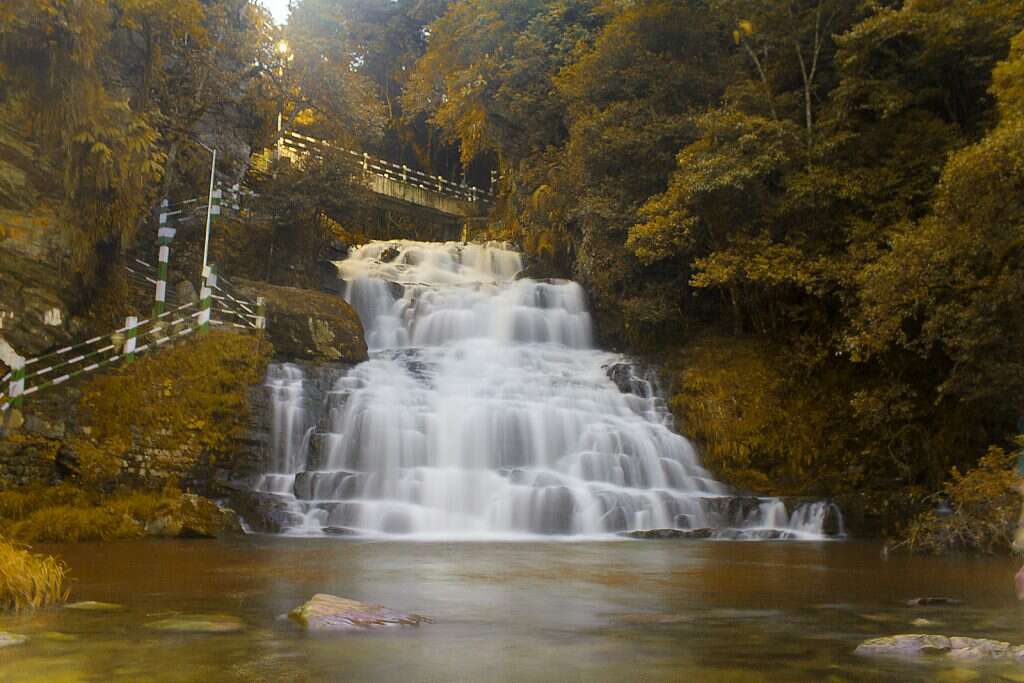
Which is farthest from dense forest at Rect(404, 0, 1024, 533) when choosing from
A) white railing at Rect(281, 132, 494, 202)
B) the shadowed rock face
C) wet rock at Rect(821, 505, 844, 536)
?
white railing at Rect(281, 132, 494, 202)

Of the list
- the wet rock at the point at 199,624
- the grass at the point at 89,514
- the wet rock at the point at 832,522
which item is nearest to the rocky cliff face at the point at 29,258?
the grass at the point at 89,514

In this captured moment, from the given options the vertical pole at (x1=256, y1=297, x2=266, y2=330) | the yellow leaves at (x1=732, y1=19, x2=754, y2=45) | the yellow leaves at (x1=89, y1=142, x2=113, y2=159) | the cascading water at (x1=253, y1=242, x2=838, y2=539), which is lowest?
the cascading water at (x1=253, y1=242, x2=838, y2=539)

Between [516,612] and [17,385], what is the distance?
34.7ft

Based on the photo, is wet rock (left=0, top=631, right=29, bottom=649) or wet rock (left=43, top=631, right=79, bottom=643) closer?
wet rock (left=0, top=631, right=29, bottom=649)

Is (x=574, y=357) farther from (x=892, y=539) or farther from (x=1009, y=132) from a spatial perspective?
(x=1009, y=132)

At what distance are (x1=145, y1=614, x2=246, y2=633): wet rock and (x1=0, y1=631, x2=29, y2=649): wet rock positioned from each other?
0.89 m

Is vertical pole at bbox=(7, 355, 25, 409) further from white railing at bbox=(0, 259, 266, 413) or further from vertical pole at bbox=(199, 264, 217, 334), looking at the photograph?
vertical pole at bbox=(199, 264, 217, 334)

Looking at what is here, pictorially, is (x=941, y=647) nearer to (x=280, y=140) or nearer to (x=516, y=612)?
(x=516, y=612)

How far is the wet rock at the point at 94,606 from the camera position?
777 centimetres

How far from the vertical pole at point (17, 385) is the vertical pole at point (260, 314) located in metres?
5.35

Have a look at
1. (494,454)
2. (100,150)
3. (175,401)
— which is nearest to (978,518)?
(494,454)

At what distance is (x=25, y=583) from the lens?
7.68 meters

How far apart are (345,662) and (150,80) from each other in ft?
60.1

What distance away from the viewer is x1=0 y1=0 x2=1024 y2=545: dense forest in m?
16.8
